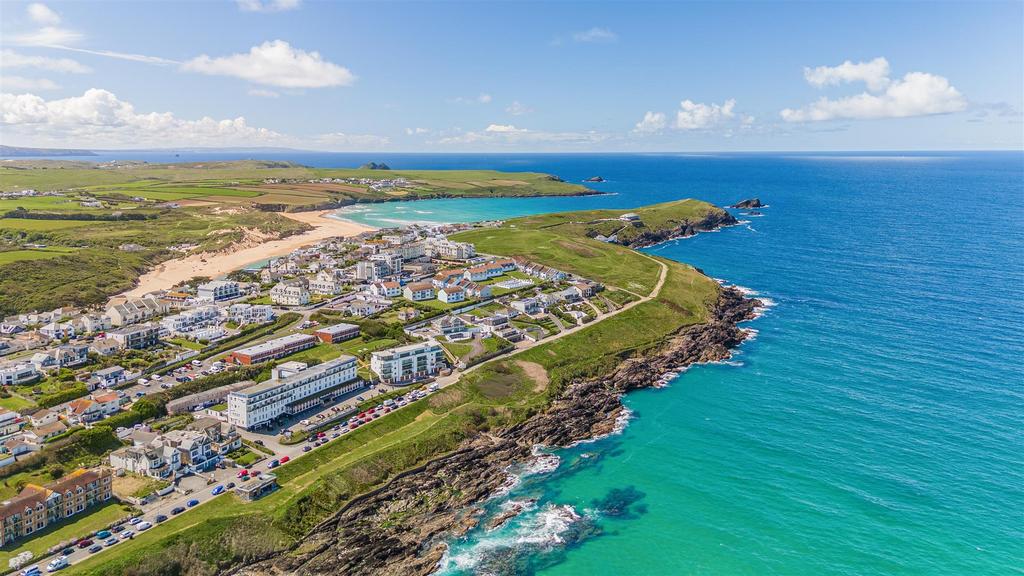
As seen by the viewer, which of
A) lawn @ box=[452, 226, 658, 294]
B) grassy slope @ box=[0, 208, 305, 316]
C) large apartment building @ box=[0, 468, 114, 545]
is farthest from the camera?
lawn @ box=[452, 226, 658, 294]

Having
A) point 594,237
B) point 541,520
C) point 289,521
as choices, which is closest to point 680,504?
point 541,520

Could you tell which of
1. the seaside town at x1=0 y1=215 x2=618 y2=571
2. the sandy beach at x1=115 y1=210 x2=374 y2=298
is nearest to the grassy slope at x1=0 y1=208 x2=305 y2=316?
the sandy beach at x1=115 y1=210 x2=374 y2=298

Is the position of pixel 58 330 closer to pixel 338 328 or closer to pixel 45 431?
pixel 45 431

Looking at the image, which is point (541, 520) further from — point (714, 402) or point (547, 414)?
point (714, 402)

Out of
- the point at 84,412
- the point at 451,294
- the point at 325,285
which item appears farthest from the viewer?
the point at 325,285

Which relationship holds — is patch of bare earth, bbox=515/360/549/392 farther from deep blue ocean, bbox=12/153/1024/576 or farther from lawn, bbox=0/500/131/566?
lawn, bbox=0/500/131/566

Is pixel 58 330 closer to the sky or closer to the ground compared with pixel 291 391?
closer to the sky

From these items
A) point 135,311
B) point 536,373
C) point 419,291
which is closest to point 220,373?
point 135,311
